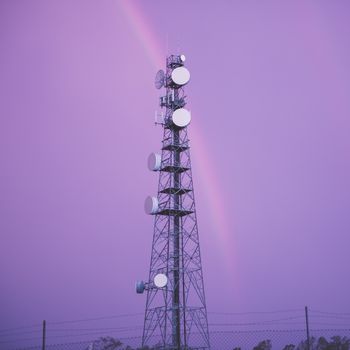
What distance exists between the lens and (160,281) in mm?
38719

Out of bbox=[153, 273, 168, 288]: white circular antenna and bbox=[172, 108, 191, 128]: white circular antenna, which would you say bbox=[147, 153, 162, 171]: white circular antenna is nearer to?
bbox=[172, 108, 191, 128]: white circular antenna

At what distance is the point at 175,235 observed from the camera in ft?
136

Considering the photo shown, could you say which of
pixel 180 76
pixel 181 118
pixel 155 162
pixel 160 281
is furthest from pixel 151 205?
pixel 180 76

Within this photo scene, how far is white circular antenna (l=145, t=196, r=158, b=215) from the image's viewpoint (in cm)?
4103

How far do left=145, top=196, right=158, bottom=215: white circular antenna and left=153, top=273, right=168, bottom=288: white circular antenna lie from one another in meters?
4.84

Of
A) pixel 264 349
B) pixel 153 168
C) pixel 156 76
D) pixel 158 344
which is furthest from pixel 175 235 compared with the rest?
pixel 264 349

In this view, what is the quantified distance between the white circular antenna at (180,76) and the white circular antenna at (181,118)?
2.34 metres

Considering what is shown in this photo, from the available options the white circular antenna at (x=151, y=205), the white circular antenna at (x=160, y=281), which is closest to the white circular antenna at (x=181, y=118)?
the white circular antenna at (x=151, y=205)

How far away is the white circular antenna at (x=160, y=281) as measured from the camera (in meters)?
38.7

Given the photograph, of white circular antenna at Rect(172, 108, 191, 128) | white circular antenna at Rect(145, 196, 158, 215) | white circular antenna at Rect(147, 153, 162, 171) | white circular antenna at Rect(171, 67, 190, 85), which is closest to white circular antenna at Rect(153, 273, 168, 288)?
white circular antenna at Rect(145, 196, 158, 215)

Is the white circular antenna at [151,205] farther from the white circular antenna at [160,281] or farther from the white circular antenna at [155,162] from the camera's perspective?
the white circular antenna at [160,281]

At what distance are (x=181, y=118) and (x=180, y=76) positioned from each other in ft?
11.5

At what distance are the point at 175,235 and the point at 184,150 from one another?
6472mm

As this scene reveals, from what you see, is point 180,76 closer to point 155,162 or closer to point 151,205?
point 155,162
